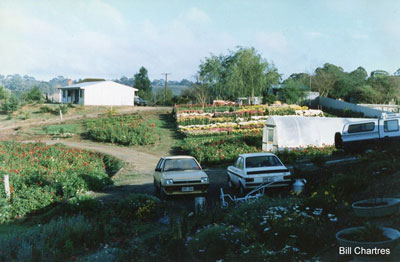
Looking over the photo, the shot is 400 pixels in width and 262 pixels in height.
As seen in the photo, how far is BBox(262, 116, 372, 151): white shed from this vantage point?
2448 centimetres

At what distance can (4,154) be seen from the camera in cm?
2161

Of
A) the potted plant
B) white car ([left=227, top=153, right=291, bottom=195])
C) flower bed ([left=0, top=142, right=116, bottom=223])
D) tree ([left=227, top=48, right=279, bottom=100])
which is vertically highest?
tree ([left=227, top=48, right=279, bottom=100])

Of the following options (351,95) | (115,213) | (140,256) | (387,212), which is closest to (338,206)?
(387,212)

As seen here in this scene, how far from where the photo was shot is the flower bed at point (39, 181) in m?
12.7

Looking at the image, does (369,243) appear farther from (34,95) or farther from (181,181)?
(34,95)

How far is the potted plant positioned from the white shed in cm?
1840

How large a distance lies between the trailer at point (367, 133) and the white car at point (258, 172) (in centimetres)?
757

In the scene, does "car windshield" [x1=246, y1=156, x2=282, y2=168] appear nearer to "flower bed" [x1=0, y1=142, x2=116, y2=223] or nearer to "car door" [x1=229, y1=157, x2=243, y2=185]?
"car door" [x1=229, y1=157, x2=243, y2=185]

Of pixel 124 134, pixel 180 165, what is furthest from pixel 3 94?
pixel 180 165

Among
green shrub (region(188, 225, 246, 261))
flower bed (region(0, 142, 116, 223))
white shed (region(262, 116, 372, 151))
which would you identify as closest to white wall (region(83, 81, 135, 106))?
flower bed (region(0, 142, 116, 223))

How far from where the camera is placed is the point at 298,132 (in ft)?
80.7

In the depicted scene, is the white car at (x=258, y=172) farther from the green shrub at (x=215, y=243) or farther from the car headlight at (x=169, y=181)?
the green shrub at (x=215, y=243)

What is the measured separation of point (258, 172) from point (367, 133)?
9196mm

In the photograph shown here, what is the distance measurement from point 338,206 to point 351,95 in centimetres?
6081
